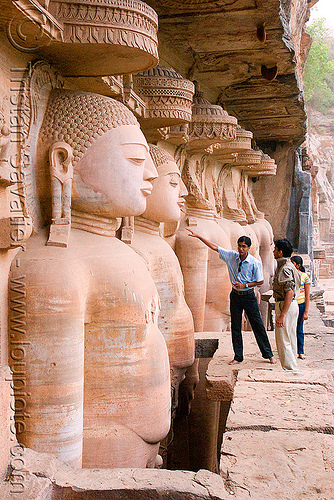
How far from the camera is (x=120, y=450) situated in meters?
3.33

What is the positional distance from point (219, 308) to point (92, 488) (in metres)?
4.85

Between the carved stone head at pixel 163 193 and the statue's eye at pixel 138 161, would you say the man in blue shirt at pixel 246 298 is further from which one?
the statue's eye at pixel 138 161

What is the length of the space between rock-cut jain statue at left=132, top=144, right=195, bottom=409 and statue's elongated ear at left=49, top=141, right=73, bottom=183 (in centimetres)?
138

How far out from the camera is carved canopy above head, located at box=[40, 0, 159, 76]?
2.97 metres

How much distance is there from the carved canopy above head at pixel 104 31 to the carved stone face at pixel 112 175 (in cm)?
45

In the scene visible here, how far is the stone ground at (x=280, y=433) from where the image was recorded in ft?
9.48

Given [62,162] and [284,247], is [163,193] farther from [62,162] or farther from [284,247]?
[62,162]

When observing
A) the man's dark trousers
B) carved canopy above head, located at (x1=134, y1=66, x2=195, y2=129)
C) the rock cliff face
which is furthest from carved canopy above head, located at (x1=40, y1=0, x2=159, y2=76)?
the rock cliff face

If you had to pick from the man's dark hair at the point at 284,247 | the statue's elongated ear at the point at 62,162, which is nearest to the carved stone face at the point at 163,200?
the man's dark hair at the point at 284,247

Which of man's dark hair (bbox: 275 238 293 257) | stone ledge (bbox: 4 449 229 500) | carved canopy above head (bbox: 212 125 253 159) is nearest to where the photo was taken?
stone ledge (bbox: 4 449 229 500)

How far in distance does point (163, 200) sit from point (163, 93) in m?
0.87

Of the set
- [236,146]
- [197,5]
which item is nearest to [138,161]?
[197,5]

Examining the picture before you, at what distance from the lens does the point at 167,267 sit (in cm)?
479

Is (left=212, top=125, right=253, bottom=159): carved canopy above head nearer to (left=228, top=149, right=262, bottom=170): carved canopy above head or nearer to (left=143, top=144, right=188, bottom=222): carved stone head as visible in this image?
(left=228, top=149, right=262, bottom=170): carved canopy above head
